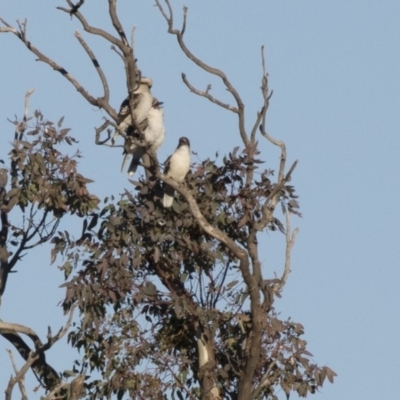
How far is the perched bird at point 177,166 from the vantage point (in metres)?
7.20

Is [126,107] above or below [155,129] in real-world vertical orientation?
below

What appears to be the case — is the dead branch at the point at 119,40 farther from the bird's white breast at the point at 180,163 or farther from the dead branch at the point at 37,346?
the dead branch at the point at 37,346

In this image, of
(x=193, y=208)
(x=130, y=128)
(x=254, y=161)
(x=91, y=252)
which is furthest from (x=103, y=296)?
(x=130, y=128)

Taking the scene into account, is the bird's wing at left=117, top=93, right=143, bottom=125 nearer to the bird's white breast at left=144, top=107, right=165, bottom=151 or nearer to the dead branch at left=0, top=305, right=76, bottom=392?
the bird's white breast at left=144, top=107, right=165, bottom=151

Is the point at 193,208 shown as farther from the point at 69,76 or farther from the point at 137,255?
the point at 69,76

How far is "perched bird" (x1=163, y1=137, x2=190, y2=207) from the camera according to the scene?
720 centimetres

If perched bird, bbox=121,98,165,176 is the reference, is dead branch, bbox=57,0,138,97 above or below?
below

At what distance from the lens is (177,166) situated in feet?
27.3

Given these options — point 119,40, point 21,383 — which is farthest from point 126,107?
point 21,383

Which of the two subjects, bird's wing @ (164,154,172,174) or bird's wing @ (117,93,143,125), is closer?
bird's wing @ (164,154,172,174)

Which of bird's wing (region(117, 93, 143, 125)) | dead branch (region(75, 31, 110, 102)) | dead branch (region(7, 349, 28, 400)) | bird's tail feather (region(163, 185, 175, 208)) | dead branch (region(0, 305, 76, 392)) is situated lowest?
dead branch (region(7, 349, 28, 400))

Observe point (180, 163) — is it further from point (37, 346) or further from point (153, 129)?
point (37, 346)

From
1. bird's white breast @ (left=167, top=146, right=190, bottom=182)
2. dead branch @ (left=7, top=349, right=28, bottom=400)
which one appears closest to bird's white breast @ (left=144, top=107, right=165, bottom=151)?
bird's white breast @ (left=167, top=146, right=190, bottom=182)

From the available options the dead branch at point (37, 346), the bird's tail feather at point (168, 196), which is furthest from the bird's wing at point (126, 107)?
the dead branch at point (37, 346)
